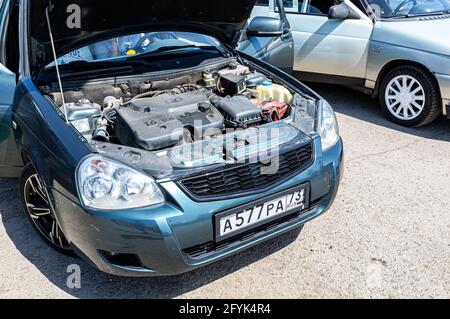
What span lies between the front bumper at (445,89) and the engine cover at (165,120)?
2621mm

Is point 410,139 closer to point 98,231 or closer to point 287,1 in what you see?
point 287,1

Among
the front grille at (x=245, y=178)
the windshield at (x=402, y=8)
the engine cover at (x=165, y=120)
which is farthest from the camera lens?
the windshield at (x=402, y=8)

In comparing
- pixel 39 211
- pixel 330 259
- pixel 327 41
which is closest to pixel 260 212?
pixel 330 259

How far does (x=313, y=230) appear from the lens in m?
3.02

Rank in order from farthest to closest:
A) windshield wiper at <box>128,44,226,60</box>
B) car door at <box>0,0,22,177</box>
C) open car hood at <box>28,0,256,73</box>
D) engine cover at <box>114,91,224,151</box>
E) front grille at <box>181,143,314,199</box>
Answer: windshield wiper at <box>128,44,226,60</box>
car door at <box>0,0,22,177</box>
open car hood at <box>28,0,256,73</box>
engine cover at <box>114,91,224,151</box>
front grille at <box>181,143,314,199</box>

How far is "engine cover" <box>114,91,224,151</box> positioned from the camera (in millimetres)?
2416

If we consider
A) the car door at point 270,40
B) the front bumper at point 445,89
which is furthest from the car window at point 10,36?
the front bumper at point 445,89

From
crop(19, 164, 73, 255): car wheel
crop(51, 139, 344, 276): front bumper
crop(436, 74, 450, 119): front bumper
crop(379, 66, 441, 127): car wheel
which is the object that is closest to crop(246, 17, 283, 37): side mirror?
crop(379, 66, 441, 127): car wheel

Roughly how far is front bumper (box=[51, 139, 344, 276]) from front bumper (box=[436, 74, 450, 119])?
278cm

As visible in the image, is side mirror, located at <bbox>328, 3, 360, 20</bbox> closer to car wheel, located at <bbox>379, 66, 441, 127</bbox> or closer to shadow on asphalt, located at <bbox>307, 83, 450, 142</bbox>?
car wheel, located at <bbox>379, 66, 441, 127</bbox>

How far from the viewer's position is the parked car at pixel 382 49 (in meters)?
4.43

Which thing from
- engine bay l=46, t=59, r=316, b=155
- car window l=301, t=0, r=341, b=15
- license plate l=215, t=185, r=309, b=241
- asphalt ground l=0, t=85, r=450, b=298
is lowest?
asphalt ground l=0, t=85, r=450, b=298

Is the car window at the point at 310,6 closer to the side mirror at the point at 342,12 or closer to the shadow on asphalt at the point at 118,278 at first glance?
the side mirror at the point at 342,12

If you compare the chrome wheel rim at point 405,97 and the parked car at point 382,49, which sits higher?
the parked car at point 382,49
